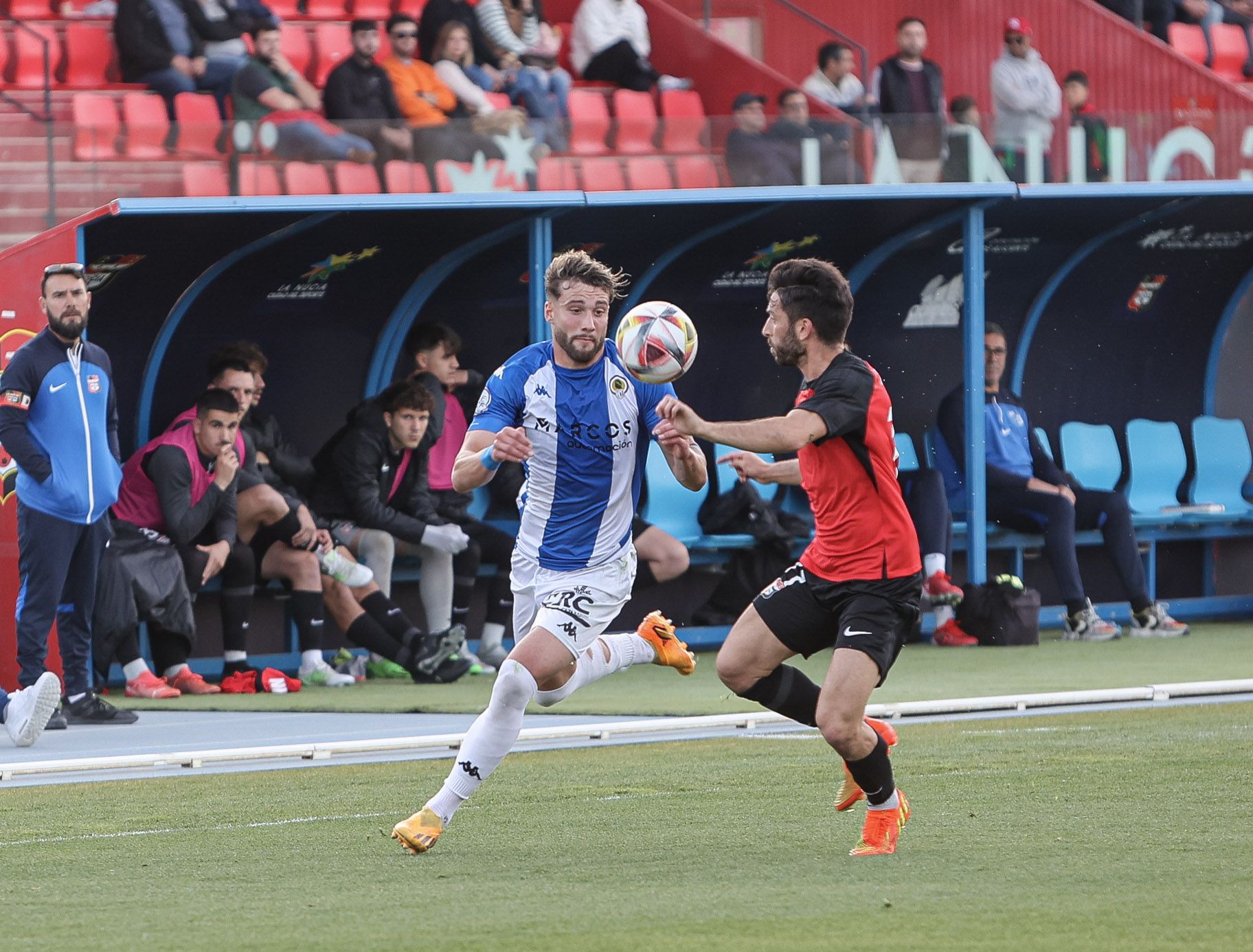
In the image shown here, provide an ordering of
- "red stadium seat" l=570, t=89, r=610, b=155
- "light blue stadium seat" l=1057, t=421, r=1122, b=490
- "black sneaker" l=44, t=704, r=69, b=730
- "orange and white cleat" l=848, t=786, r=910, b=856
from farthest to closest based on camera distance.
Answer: "light blue stadium seat" l=1057, t=421, r=1122, b=490 → "red stadium seat" l=570, t=89, r=610, b=155 → "black sneaker" l=44, t=704, r=69, b=730 → "orange and white cleat" l=848, t=786, r=910, b=856

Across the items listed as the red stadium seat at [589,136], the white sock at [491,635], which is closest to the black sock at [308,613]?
the white sock at [491,635]

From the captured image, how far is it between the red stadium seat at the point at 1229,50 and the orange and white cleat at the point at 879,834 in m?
13.6

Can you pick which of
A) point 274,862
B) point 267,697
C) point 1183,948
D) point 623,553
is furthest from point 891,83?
point 1183,948

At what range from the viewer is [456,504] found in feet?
38.8

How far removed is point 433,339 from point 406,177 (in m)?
1.19

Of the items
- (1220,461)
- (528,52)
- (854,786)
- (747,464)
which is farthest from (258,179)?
(1220,461)

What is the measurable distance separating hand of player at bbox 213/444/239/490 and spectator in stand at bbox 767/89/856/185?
3.61 meters

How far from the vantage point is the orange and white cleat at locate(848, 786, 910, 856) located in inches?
222

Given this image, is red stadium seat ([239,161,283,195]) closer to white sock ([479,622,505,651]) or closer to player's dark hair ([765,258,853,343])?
white sock ([479,622,505,651])

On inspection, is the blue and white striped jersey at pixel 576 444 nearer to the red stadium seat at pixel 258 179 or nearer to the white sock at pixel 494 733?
the white sock at pixel 494 733

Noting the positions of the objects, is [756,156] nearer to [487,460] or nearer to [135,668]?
[135,668]

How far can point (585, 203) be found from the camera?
37.2 ft

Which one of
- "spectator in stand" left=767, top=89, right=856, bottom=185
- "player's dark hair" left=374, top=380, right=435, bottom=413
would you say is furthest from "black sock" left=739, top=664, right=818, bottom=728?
"spectator in stand" left=767, top=89, right=856, bottom=185

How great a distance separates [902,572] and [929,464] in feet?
25.8
